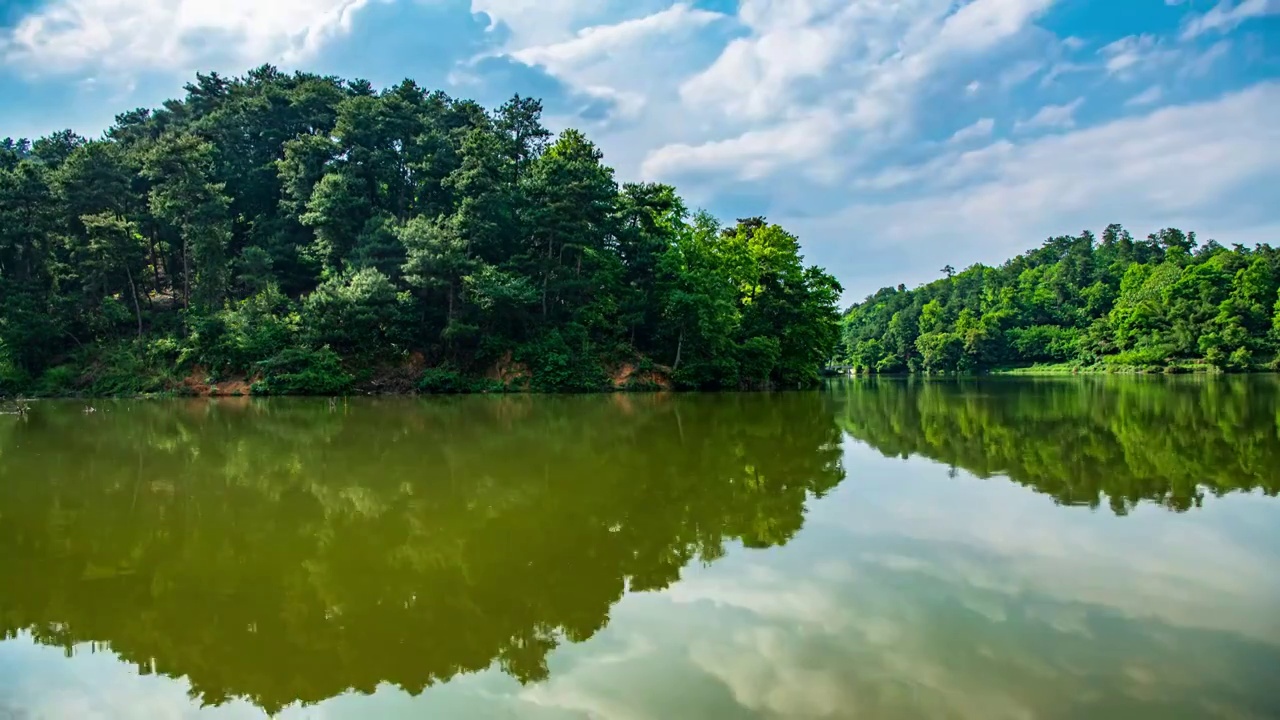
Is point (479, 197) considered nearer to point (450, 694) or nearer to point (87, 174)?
point (87, 174)

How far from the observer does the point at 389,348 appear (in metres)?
32.0

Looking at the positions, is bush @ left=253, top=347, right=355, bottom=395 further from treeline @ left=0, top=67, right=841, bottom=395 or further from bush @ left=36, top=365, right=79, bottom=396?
bush @ left=36, top=365, right=79, bottom=396

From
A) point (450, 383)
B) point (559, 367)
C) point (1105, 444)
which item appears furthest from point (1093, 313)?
point (1105, 444)

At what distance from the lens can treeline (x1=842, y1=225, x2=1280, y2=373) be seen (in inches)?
2223

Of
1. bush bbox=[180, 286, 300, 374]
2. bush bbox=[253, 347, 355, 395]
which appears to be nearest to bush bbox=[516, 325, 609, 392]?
bush bbox=[253, 347, 355, 395]

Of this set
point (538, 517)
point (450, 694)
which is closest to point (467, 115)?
point (538, 517)

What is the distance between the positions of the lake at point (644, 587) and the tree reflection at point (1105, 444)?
0.37ft

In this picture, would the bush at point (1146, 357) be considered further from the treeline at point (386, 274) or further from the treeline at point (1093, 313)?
the treeline at point (386, 274)

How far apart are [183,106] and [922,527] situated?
53.7 m

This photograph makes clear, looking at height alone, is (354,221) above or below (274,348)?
above

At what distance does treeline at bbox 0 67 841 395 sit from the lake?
2073 cm

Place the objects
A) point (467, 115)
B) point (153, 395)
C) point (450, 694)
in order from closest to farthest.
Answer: point (450, 694)
point (153, 395)
point (467, 115)

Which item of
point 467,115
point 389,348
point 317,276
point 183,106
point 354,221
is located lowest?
point 389,348

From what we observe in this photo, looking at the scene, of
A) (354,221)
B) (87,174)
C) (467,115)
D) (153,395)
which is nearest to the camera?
(153,395)
